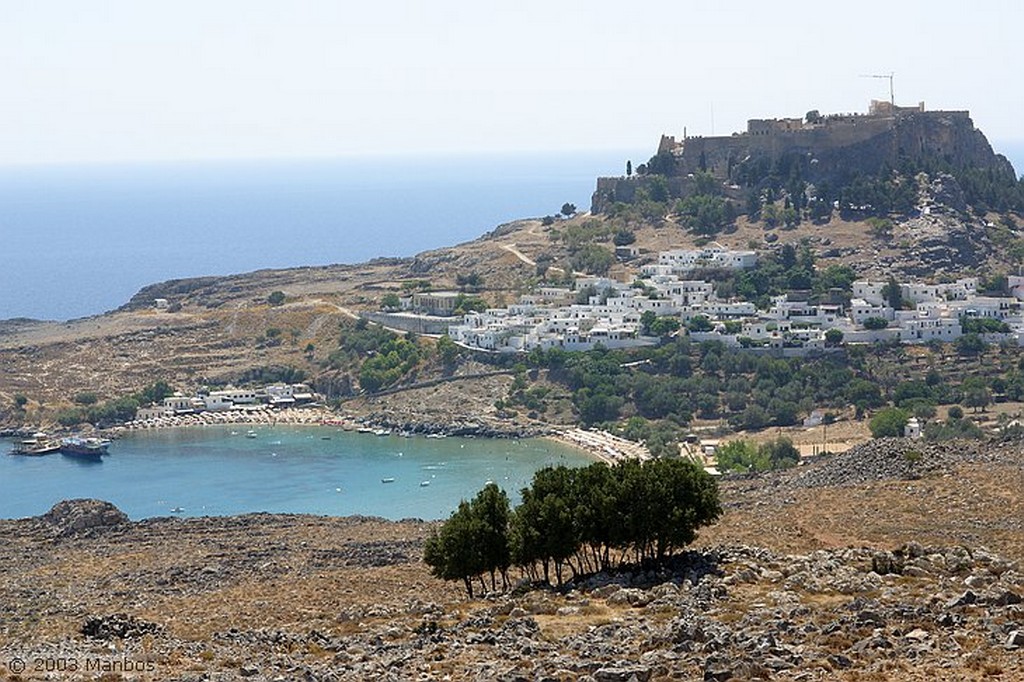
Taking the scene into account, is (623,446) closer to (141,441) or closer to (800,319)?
(800,319)

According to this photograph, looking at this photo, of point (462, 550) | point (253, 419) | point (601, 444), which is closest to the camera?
point (462, 550)

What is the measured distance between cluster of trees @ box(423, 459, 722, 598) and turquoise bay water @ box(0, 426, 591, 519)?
24032 millimetres

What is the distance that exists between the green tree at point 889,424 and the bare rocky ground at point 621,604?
751 inches

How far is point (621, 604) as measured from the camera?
66.0 ft

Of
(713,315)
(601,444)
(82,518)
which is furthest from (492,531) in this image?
(713,315)

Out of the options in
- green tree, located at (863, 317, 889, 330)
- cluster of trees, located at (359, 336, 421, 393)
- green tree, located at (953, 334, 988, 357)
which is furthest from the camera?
cluster of trees, located at (359, 336, 421, 393)

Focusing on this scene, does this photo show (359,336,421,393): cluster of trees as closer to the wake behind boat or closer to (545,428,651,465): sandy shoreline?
(545,428,651,465): sandy shoreline

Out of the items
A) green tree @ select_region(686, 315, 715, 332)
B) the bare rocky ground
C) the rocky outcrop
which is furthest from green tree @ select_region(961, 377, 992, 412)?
the rocky outcrop

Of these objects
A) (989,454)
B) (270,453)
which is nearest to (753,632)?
(989,454)

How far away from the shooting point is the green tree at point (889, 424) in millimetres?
51500

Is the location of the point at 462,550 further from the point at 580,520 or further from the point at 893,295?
the point at 893,295

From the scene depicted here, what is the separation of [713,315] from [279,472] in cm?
2149

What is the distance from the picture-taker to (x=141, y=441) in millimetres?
63812

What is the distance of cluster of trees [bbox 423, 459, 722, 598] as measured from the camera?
22.1m
